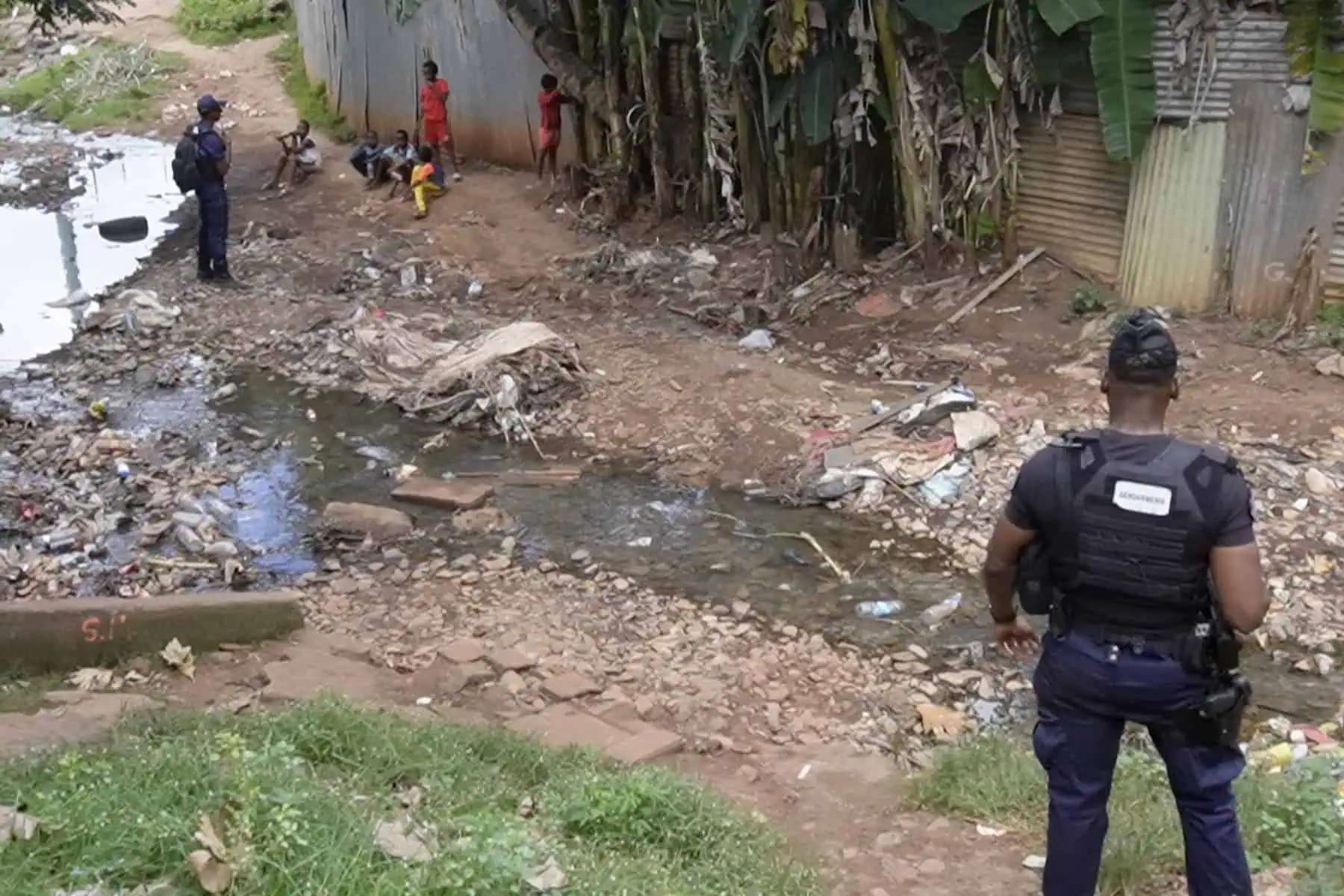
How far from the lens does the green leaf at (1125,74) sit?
8.66 meters

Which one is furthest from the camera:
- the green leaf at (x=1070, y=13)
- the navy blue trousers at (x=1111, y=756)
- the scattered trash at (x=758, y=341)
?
the scattered trash at (x=758, y=341)

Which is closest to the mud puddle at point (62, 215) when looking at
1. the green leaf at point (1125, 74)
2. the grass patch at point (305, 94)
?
the grass patch at point (305, 94)

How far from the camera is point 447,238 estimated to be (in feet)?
41.3

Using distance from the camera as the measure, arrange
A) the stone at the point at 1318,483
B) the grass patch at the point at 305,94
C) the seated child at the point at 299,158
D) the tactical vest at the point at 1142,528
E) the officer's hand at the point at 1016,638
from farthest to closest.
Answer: the grass patch at the point at 305,94, the seated child at the point at 299,158, the stone at the point at 1318,483, the officer's hand at the point at 1016,638, the tactical vest at the point at 1142,528

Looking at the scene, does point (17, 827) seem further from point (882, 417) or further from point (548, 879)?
point (882, 417)

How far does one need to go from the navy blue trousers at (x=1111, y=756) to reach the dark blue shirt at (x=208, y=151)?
990 cm

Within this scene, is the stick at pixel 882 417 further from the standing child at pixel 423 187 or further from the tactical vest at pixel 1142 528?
the standing child at pixel 423 187

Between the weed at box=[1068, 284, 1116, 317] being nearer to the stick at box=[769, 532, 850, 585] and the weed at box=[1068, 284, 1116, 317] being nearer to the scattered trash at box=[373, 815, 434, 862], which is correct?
the stick at box=[769, 532, 850, 585]

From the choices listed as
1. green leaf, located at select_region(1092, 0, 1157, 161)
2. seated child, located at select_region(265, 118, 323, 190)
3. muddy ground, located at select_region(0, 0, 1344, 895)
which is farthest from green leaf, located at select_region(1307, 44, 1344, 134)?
seated child, located at select_region(265, 118, 323, 190)

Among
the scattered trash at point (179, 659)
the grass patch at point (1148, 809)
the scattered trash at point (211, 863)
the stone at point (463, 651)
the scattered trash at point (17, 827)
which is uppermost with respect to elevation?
the scattered trash at point (211, 863)

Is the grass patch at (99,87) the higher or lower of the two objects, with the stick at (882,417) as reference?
higher

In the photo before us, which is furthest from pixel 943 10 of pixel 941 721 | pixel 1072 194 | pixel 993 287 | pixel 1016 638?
pixel 1016 638

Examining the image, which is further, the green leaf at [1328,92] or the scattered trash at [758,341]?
the scattered trash at [758,341]

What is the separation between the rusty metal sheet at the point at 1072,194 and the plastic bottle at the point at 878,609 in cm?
427
